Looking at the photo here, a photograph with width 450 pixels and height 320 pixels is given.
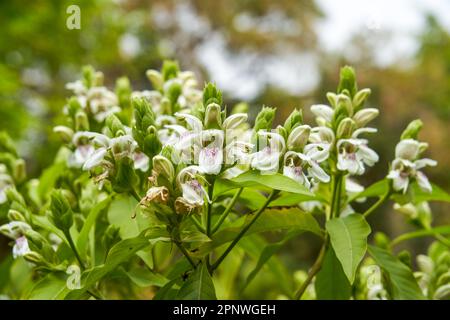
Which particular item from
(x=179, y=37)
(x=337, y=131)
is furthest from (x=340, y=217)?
(x=179, y=37)

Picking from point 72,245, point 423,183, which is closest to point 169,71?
point 72,245

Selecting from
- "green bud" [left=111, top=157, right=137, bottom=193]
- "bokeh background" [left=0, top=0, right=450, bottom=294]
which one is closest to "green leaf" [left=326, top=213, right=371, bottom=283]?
"green bud" [left=111, top=157, right=137, bottom=193]

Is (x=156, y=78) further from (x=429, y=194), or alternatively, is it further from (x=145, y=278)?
(x=429, y=194)

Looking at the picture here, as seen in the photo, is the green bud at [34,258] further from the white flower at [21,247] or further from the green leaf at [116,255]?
the green leaf at [116,255]

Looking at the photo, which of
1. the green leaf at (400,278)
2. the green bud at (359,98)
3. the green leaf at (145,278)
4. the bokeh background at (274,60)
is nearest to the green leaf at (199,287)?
the green leaf at (145,278)

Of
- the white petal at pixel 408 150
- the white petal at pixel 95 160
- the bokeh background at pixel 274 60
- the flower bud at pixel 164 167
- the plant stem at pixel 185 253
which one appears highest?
the bokeh background at pixel 274 60

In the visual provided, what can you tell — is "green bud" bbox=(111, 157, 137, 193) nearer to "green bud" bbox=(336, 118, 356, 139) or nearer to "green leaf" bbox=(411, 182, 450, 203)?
"green bud" bbox=(336, 118, 356, 139)
